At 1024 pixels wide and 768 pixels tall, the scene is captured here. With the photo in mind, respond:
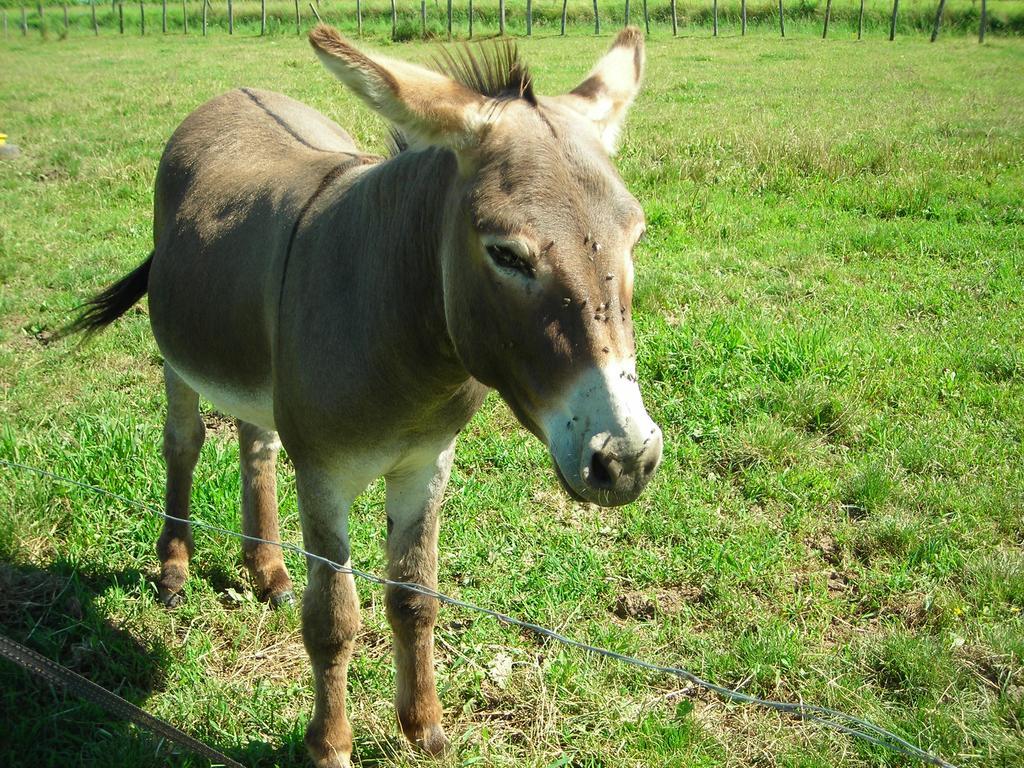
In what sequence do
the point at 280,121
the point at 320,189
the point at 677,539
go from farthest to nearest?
1. the point at 677,539
2. the point at 280,121
3. the point at 320,189

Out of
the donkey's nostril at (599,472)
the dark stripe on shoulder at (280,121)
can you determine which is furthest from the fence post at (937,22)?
the donkey's nostril at (599,472)

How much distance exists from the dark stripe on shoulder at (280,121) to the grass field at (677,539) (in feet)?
2.40

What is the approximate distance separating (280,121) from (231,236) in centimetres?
99

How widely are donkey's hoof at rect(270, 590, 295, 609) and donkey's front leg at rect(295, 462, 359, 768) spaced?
0.91 metres

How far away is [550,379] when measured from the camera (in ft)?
6.18

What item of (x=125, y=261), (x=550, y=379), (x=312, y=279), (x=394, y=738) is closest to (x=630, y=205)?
(x=550, y=379)

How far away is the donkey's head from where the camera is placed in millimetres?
1784

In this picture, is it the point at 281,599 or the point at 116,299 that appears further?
the point at 116,299

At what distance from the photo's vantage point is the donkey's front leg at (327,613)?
8.79ft

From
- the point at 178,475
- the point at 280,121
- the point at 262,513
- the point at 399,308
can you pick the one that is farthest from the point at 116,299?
the point at 399,308

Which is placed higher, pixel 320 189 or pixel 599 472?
pixel 320 189

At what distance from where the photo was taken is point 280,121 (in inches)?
153

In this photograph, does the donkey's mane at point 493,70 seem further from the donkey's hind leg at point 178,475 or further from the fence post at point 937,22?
the fence post at point 937,22

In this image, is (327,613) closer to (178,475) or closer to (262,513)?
(262,513)
